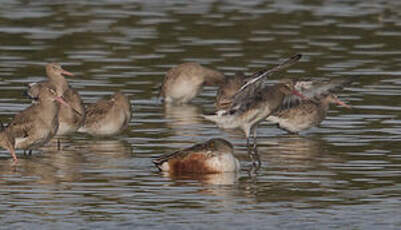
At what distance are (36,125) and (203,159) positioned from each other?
261 cm

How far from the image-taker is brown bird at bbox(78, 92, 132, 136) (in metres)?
17.9

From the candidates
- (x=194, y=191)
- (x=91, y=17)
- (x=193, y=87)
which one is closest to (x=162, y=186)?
(x=194, y=191)

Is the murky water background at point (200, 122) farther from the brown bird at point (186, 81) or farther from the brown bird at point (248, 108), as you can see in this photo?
the brown bird at point (248, 108)

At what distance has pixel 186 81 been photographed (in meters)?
21.8

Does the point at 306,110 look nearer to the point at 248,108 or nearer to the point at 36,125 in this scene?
the point at 248,108

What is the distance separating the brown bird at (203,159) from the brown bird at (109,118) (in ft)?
10.2

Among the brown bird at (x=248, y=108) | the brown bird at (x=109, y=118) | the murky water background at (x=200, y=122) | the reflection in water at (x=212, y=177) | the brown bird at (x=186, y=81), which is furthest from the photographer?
the brown bird at (x=186, y=81)

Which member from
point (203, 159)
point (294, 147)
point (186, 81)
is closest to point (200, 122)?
point (186, 81)

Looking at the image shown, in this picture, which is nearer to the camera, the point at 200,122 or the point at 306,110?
the point at 306,110

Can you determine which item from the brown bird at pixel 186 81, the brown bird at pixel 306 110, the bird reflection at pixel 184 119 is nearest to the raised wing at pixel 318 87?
the brown bird at pixel 306 110

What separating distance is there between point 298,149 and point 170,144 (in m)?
1.83

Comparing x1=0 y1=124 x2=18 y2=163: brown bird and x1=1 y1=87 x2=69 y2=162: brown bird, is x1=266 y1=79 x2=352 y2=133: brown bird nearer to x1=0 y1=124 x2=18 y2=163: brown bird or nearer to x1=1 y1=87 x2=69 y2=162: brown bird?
x1=1 y1=87 x2=69 y2=162: brown bird

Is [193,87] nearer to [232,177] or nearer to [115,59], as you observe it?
[115,59]

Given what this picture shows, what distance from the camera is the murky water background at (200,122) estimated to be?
41.6ft
